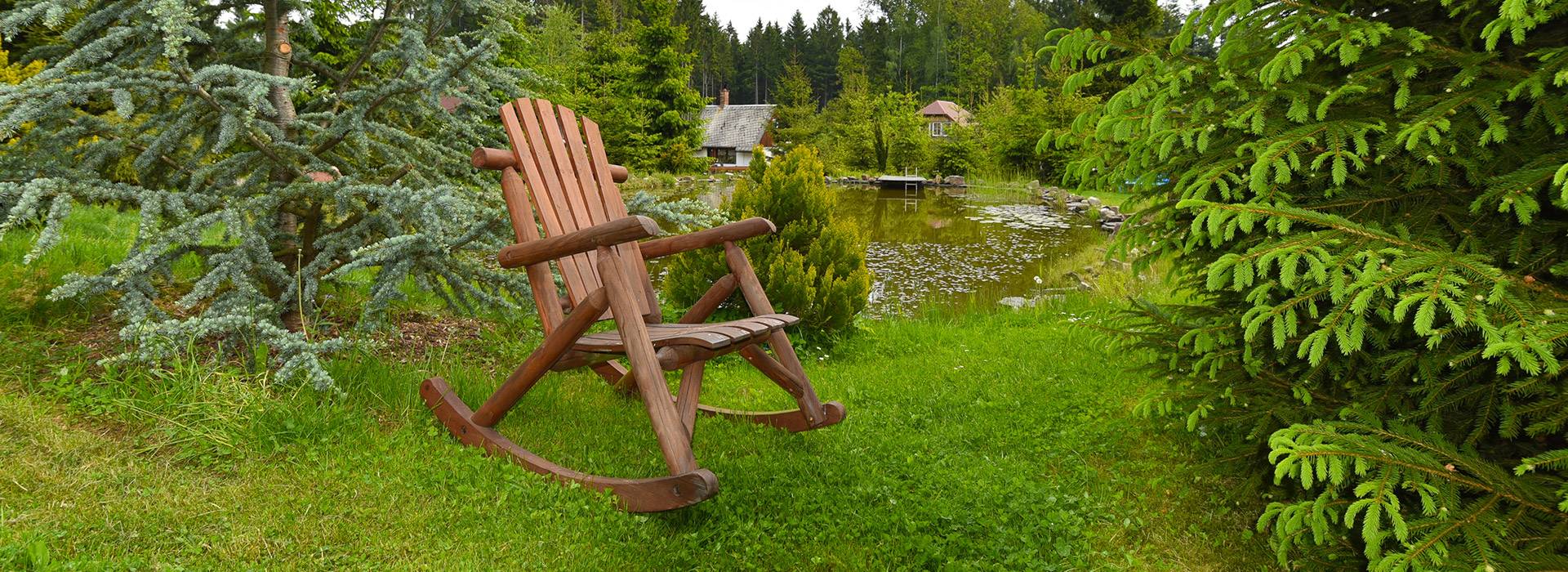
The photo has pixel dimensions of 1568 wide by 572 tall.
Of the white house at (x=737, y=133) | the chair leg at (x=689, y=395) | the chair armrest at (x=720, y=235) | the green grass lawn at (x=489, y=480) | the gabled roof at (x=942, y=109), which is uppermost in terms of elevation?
the gabled roof at (x=942, y=109)

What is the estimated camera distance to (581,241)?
7.64ft

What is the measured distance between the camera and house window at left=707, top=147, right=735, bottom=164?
39031 mm

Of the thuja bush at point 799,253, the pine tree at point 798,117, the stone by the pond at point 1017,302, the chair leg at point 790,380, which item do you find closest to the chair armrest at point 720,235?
the chair leg at point 790,380

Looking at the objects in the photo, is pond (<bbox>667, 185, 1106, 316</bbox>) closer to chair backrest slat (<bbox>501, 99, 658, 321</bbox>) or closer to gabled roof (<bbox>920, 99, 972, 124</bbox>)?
chair backrest slat (<bbox>501, 99, 658, 321</bbox>)

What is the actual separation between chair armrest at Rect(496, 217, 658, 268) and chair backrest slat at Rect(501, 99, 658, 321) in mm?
279

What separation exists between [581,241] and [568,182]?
79 centimetres

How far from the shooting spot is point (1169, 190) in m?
2.46

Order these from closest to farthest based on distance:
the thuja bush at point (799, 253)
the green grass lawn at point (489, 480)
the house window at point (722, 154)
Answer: the green grass lawn at point (489, 480)
the thuja bush at point (799, 253)
the house window at point (722, 154)

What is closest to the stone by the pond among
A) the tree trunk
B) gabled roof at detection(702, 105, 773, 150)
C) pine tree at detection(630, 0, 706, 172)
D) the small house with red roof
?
the tree trunk

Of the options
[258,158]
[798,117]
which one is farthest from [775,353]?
[798,117]

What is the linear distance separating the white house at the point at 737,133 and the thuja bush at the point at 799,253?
33013 millimetres

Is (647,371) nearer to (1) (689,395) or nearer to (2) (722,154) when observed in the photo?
(1) (689,395)

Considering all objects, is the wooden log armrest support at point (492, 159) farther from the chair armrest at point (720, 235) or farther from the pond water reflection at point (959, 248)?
the pond water reflection at point (959, 248)

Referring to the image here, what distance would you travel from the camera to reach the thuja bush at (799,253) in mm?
4590
